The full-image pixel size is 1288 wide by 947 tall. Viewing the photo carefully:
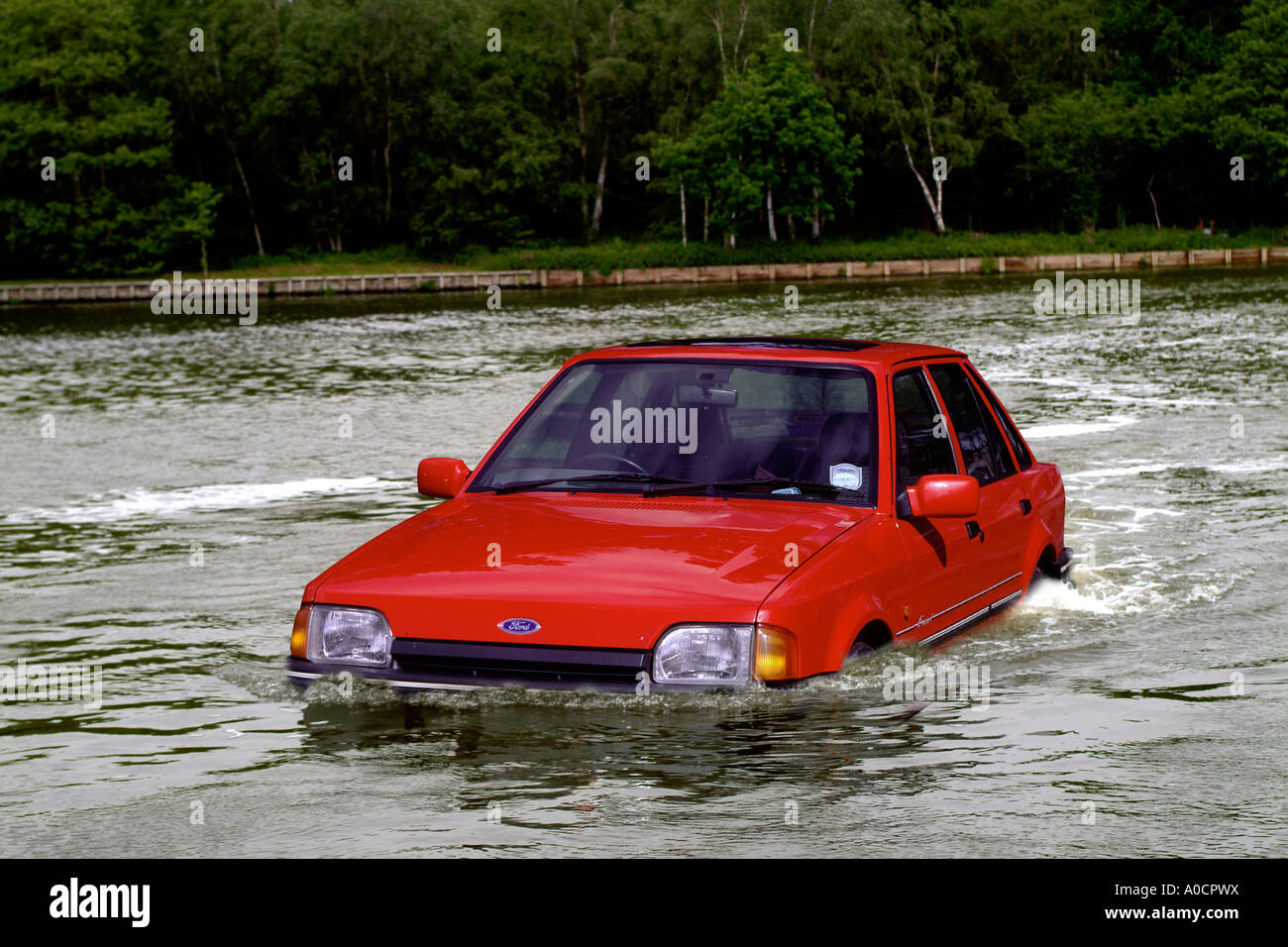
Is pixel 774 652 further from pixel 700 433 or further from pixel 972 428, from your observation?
pixel 972 428

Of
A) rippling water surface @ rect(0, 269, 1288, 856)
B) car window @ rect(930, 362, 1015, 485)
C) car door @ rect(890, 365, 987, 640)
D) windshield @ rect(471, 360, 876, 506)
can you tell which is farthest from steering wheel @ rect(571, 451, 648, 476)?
car window @ rect(930, 362, 1015, 485)

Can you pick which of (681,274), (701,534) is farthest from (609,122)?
(701,534)

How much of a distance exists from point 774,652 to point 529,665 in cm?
82

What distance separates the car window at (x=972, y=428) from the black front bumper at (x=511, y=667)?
2515 millimetres

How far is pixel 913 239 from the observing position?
7988cm

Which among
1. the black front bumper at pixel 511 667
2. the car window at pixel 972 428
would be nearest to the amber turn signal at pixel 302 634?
the black front bumper at pixel 511 667

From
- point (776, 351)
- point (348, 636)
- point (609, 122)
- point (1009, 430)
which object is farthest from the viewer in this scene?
point (609, 122)

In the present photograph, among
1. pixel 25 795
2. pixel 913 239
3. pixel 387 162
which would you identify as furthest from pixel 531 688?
pixel 387 162

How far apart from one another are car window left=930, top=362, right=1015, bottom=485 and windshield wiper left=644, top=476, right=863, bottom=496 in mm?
1147

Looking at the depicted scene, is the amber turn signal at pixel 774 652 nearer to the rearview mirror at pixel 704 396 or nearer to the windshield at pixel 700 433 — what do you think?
the windshield at pixel 700 433

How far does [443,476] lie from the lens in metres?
7.35
